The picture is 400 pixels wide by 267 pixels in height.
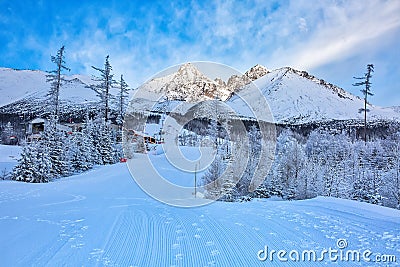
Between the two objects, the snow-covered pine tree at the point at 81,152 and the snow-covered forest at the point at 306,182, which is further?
the snow-covered forest at the point at 306,182

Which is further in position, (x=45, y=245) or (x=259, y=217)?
(x=259, y=217)

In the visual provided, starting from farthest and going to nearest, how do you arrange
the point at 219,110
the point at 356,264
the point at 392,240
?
the point at 219,110 < the point at 392,240 < the point at 356,264

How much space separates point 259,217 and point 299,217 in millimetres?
966

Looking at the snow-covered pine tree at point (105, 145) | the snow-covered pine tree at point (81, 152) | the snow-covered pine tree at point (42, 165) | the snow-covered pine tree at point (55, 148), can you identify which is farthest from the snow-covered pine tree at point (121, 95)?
the snow-covered pine tree at point (42, 165)

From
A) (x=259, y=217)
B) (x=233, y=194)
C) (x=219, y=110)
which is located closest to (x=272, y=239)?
(x=259, y=217)

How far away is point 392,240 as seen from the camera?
464 cm

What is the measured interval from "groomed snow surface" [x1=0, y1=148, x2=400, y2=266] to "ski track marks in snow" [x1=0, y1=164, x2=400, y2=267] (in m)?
0.01

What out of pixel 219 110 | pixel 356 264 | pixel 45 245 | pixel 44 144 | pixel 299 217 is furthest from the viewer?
pixel 219 110

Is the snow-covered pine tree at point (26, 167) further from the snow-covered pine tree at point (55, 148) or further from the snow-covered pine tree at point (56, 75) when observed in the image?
the snow-covered pine tree at point (56, 75)

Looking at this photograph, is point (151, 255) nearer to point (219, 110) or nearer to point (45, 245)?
point (45, 245)

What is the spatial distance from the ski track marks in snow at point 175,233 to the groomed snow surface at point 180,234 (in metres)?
0.01

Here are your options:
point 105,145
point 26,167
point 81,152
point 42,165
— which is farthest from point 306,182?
point 26,167

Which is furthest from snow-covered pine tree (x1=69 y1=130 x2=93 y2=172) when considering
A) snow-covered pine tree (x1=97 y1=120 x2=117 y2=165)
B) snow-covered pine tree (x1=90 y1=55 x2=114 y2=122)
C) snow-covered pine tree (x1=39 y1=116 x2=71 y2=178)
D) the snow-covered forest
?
the snow-covered forest

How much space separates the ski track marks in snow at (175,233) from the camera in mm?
3920
